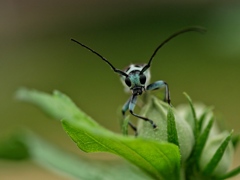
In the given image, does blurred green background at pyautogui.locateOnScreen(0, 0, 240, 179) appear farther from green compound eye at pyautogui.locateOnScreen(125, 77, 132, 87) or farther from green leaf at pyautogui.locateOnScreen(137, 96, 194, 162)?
green leaf at pyautogui.locateOnScreen(137, 96, 194, 162)

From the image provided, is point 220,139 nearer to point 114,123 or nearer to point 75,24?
point 114,123

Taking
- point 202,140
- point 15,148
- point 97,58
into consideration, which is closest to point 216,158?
point 202,140

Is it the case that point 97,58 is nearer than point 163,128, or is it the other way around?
point 163,128

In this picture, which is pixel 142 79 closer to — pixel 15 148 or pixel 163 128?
pixel 163 128

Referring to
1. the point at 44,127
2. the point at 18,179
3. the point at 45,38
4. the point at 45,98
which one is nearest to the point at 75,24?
the point at 45,38

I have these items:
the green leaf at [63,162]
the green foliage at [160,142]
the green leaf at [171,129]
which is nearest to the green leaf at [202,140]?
the green foliage at [160,142]

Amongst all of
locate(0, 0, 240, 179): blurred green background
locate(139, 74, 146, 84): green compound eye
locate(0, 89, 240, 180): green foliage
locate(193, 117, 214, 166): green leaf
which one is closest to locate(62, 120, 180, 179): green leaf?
locate(0, 89, 240, 180): green foliage

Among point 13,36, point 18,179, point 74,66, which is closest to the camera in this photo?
point 18,179

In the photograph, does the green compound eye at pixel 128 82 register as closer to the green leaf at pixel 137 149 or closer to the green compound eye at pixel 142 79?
the green compound eye at pixel 142 79
